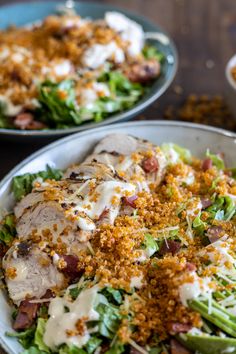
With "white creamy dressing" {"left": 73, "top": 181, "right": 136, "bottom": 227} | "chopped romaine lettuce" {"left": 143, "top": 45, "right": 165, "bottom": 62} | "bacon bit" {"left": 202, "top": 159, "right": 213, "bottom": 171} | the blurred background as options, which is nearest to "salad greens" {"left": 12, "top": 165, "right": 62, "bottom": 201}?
"white creamy dressing" {"left": 73, "top": 181, "right": 136, "bottom": 227}

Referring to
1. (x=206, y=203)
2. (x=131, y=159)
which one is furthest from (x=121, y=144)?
(x=206, y=203)

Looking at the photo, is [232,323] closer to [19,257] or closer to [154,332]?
[154,332]

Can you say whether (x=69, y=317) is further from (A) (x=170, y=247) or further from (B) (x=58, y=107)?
(B) (x=58, y=107)

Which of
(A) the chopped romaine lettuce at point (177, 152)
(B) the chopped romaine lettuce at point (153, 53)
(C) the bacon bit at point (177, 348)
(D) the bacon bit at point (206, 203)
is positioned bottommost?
(C) the bacon bit at point (177, 348)

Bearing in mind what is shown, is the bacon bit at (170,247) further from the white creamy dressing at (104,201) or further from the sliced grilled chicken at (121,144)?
the sliced grilled chicken at (121,144)

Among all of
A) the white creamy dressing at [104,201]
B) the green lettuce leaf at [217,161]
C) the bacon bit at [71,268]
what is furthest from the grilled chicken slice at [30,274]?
the green lettuce leaf at [217,161]
